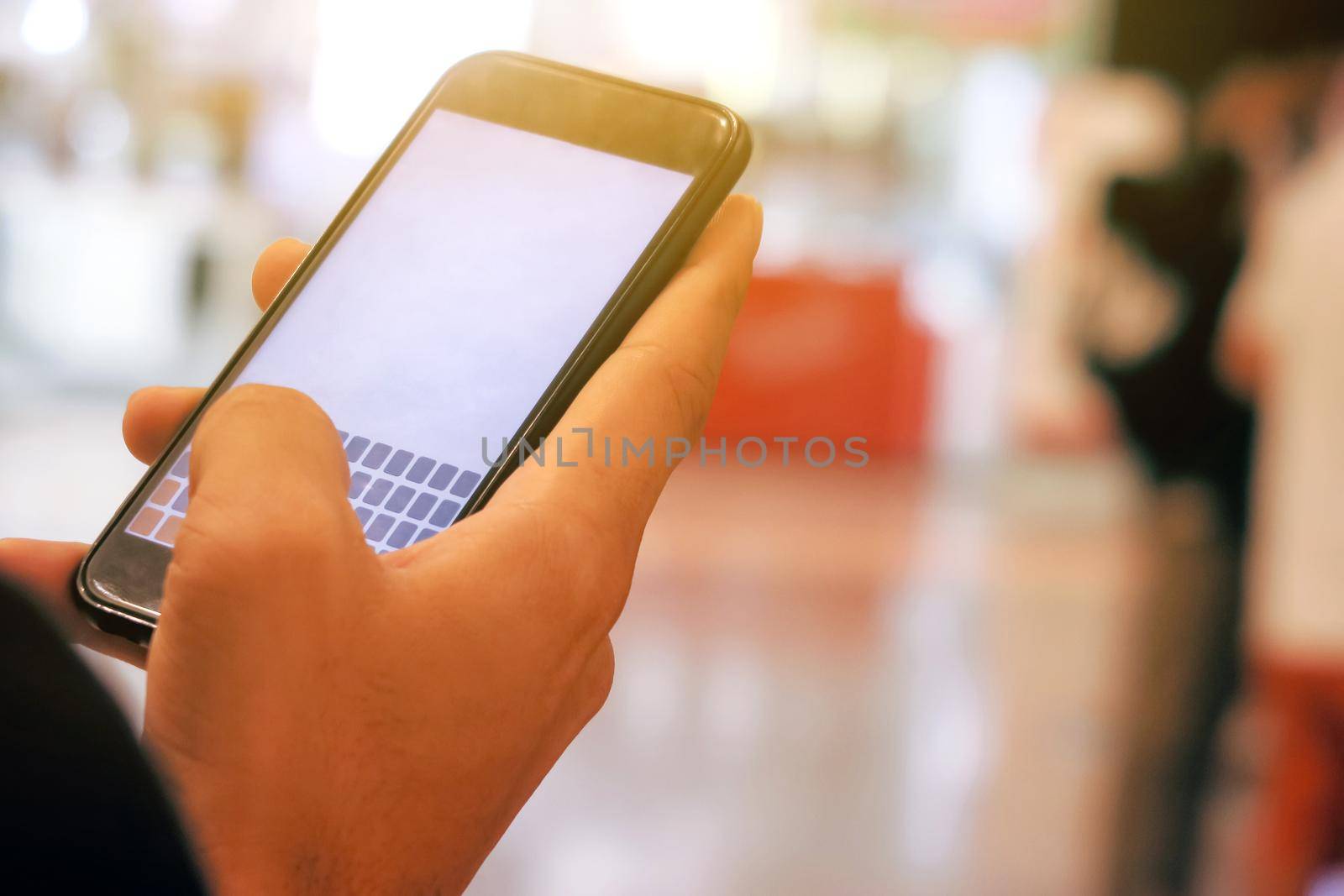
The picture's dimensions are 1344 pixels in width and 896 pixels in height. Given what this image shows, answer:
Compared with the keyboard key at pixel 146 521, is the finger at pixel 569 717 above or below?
above

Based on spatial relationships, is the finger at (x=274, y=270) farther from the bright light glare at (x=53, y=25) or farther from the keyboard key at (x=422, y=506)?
the bright light glare at (x=53, y=25)

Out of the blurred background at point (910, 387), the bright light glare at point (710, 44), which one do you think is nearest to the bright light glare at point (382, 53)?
the blurred background at point (910, 387)

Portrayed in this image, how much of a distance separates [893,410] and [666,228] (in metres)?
4.00

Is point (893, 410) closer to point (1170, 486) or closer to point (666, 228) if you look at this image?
point (1170, 486)

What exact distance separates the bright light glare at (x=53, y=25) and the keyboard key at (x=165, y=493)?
337 centimetres

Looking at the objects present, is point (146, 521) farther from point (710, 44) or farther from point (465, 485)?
point (710, 44)

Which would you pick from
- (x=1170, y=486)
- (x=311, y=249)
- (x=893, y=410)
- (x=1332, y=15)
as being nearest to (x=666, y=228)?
(x=311, y=249)

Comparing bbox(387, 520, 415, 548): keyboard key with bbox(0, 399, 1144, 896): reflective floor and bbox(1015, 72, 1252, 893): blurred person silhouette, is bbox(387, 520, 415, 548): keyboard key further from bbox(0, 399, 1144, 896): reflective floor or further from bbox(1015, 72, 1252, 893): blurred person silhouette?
bbox(1015, 72, 1252, 893): blurred person silhouette

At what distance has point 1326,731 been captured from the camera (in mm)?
1414

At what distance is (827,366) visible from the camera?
433 cm

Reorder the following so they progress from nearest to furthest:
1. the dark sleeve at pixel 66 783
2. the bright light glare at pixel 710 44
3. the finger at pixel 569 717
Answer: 1. the dark sleeve at pixel 66 783
2. the finger at pixel 569 717
3. the bright light glare at pixel 710 44

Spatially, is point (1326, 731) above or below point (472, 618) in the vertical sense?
below

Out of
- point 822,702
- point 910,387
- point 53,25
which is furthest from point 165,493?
point 910,387

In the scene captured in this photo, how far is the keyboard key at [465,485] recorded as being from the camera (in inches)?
21.0
